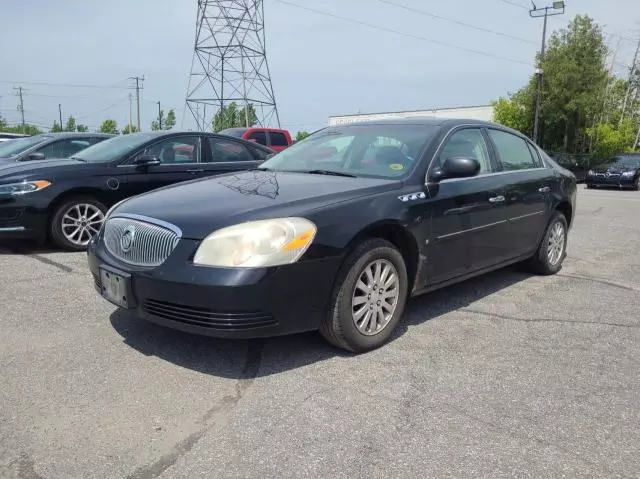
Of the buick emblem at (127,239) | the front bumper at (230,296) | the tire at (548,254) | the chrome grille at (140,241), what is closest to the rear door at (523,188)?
the tire at (548,254)

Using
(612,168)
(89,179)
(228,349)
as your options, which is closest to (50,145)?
(89,179)

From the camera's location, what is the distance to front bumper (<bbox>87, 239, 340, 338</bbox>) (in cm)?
312

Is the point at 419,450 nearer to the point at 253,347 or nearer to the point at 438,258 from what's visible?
the point at 253,347

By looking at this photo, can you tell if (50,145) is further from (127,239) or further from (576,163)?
(576,163)

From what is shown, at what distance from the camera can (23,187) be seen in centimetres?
623

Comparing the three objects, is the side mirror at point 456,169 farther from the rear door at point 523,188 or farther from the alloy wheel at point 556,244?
the alloy wheel at point 556,244

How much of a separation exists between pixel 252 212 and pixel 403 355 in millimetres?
1340

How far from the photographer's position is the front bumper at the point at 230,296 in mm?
3121

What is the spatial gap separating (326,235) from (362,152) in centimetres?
133

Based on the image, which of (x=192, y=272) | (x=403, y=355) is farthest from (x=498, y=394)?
(x=192, y=272)

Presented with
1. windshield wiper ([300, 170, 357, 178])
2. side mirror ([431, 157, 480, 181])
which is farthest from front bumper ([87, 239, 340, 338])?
side mirror ([431, 157, 480, 181])

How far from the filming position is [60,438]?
266 cm

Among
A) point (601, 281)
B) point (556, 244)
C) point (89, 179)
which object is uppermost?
point (89, 179)

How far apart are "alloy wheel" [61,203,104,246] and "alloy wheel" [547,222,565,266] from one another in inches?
190
